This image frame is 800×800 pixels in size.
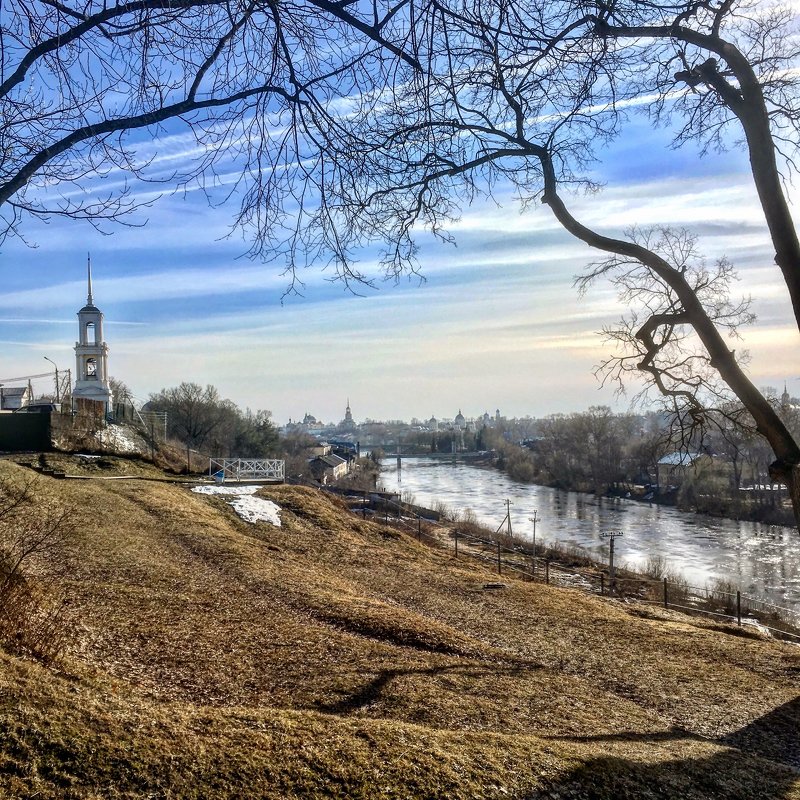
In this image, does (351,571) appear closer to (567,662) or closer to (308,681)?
(567,662)

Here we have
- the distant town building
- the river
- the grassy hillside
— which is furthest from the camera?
the distant town building

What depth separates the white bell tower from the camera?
25.5m

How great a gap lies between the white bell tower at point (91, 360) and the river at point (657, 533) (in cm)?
2085

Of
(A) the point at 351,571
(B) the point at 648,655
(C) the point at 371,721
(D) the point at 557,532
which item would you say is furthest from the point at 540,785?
(D) the point at 557,532

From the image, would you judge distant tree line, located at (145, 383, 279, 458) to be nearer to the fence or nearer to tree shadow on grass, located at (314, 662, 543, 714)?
the fence

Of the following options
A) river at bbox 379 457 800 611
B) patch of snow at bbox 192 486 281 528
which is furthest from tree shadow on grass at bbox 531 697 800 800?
river at bbox 379 457 800 611

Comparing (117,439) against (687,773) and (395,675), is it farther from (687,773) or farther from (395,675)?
(687,773)

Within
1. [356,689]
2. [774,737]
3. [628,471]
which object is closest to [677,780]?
[356,689]

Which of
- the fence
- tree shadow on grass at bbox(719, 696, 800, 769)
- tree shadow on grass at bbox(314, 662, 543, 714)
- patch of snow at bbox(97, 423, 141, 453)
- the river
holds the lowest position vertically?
the river

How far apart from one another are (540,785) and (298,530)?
43.5 ft

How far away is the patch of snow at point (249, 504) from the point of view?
16.3 m

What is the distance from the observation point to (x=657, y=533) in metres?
35.1

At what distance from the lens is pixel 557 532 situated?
36656 mm

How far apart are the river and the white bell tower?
2085 centimetres
